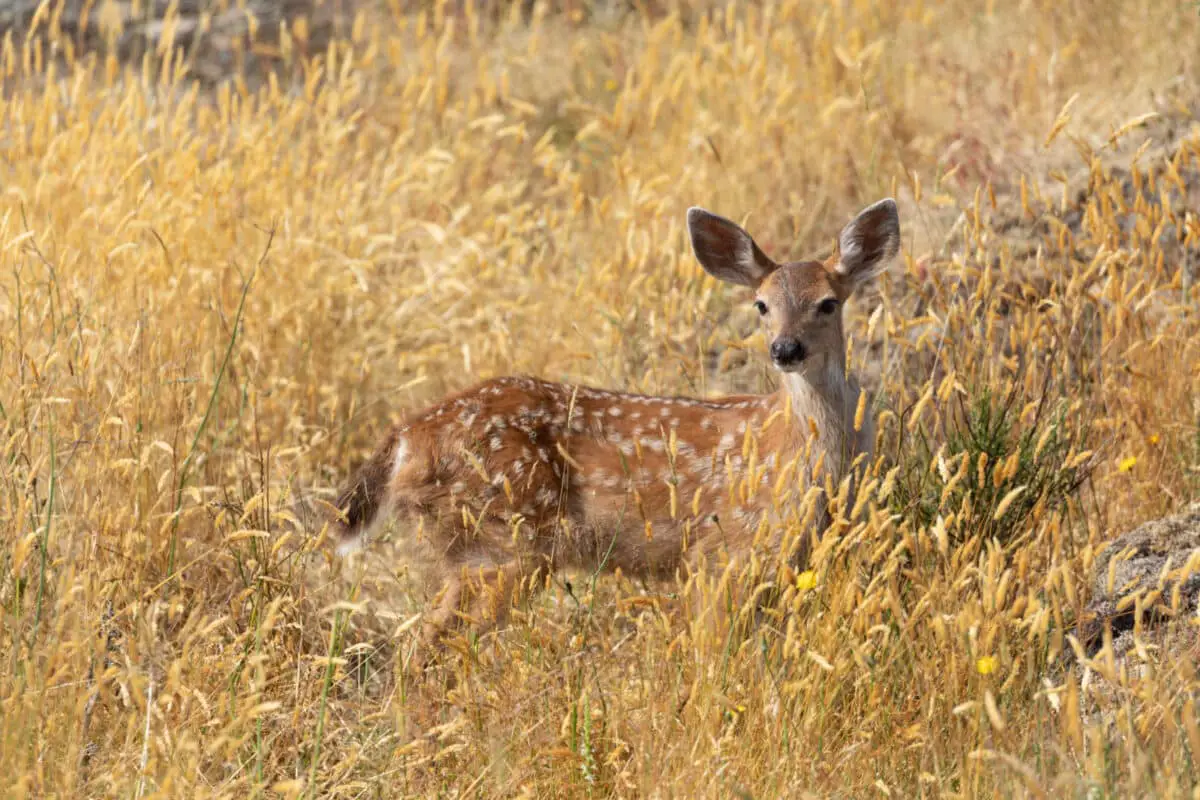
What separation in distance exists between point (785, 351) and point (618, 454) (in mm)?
640

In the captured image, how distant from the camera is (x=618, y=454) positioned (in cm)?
496

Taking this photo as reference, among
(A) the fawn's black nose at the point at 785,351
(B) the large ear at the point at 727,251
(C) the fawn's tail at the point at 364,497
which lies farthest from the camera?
(B) the large ear at the point at 727,251

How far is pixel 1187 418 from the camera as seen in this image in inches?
204

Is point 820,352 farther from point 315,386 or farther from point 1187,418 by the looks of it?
point 315,386

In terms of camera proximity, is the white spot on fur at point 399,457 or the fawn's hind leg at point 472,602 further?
the white spot on fur at point 399,457

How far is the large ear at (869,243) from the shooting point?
4.96 metres

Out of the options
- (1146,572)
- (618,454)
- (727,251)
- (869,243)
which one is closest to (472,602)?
(618,454)

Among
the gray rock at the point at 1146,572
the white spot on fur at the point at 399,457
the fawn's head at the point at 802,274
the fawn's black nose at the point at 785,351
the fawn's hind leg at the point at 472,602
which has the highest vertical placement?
the fawn's head at the point at 802,274

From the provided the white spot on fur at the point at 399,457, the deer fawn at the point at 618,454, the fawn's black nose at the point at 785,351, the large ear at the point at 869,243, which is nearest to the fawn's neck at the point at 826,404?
the deer fawn at the point at 618,454

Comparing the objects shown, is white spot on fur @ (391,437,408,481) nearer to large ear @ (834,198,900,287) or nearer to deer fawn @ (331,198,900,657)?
deer fawn @ (331,198,900,657)

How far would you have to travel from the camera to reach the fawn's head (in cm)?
480

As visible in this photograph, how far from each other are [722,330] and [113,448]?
8.85 ft

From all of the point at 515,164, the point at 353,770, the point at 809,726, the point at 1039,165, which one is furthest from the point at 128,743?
the point at 515,164

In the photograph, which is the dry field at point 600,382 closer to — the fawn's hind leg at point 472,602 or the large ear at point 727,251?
the fawn's hind leg at point 472,602
